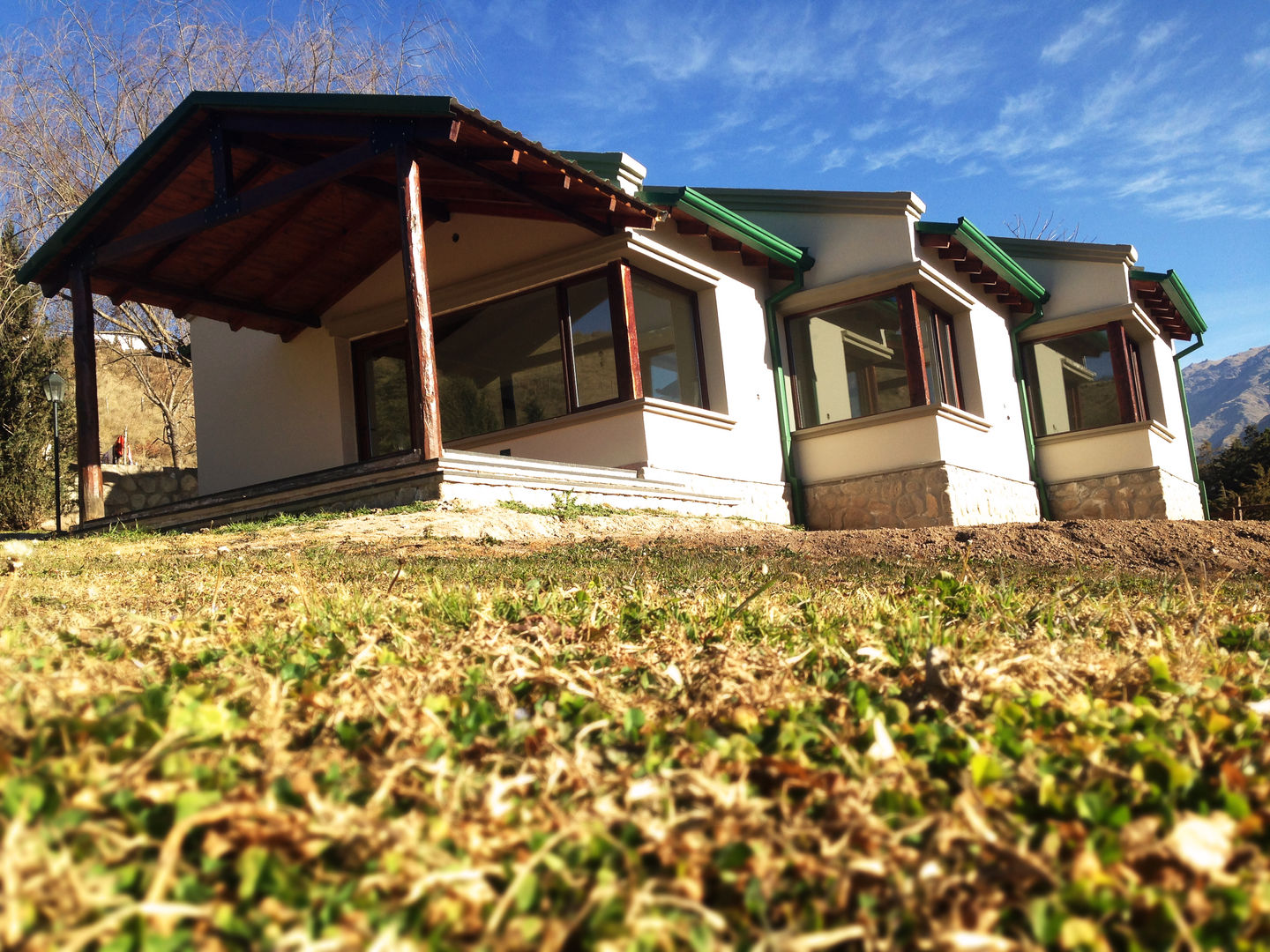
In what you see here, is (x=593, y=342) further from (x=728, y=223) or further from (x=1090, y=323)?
(x=1090, y=323)

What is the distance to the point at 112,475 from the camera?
16.2 metres

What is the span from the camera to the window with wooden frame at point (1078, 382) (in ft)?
49.7

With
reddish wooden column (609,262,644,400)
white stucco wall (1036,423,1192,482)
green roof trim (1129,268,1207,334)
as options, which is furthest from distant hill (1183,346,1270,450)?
reddish wooden column (609,262,644,400)

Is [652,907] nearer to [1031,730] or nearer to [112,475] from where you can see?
[1031,730]

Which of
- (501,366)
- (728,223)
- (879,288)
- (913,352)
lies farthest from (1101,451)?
(501,366)

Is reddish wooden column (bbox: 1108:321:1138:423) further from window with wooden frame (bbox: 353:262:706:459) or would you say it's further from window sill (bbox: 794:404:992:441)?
window with wooden frame (bbox: 353:262:706:459)

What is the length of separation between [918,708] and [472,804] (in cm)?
102

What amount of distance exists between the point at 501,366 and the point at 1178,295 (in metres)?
12.2

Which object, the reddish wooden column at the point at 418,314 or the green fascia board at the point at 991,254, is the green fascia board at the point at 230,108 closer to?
the reddish wooden column at the point at 418,314

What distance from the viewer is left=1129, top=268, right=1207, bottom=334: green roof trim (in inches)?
622

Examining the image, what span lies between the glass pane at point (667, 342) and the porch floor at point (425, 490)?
132cm

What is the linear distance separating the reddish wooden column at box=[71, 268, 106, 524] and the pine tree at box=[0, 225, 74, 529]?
1001cm

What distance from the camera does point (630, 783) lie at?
163 cm

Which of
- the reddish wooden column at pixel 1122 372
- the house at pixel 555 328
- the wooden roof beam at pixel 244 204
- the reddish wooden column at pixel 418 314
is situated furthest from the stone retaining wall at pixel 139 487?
the reddish wooden column at pixel 1122 372
